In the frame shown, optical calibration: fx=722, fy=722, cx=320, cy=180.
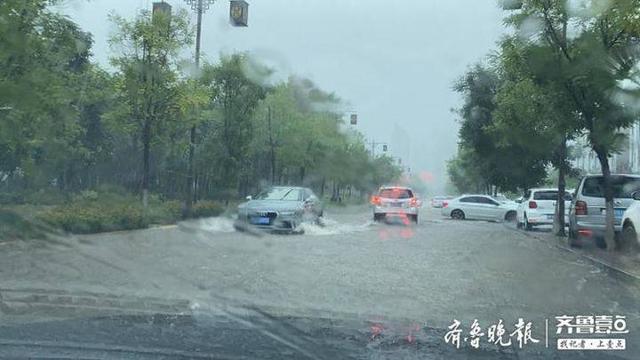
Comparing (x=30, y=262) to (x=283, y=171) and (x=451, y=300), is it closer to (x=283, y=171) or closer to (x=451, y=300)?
(x=451, y=300)

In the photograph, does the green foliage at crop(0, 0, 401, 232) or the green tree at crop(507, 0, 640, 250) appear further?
the green foliage at crop(0, 0, 401, 232)

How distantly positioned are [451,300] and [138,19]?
50.2 ft

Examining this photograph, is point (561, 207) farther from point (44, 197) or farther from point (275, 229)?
point (44, 197)

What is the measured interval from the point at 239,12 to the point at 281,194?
218 inches

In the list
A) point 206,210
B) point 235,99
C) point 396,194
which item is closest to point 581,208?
point 396,194

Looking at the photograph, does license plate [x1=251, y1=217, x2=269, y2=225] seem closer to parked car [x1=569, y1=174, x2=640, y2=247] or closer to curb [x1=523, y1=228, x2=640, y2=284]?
curb [x1=523, y1=228, x2=640, y2=284]

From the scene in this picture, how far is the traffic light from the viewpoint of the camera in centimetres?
2080

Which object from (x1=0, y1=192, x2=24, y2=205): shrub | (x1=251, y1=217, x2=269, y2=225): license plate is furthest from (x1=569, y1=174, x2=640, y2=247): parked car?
(x1=0, y1=192, x2=24, y2=205): shrub

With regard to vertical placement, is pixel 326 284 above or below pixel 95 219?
below

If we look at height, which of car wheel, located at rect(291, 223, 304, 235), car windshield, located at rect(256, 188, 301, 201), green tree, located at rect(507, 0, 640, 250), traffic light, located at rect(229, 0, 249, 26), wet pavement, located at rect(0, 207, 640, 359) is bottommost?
wet pavement, located at rect(0, 207, 640, 359)

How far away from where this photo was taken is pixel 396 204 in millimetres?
26234

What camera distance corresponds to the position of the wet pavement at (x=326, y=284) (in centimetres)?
727

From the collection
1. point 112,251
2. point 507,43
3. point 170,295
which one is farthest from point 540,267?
point 112,251

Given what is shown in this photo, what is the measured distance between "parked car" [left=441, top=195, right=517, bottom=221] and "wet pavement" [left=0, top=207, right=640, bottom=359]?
16319 mm
